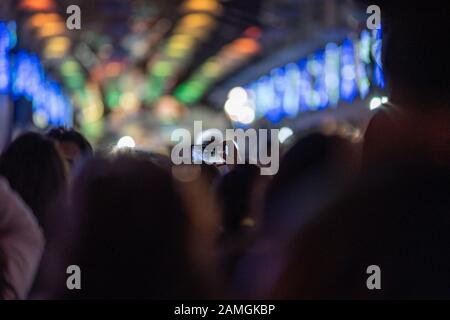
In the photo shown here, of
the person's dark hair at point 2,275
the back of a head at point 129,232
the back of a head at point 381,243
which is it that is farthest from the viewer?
the person's dark hair at point 2,275

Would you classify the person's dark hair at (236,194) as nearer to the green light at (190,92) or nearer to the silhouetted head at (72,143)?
the green light at (190,92)

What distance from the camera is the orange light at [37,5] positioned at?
195cm

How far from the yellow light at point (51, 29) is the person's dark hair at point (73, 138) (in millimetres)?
254

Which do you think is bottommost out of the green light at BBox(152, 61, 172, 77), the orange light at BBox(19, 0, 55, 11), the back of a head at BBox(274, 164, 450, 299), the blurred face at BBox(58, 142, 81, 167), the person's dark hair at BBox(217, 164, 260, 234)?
the back of a head at BBox(274, 164, 450, 299)

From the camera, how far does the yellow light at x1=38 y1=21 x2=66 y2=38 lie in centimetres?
194

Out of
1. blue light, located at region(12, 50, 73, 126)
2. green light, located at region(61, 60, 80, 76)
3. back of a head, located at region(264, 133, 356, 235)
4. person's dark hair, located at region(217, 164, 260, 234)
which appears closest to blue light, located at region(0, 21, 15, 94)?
blue light, located at region(12, 50, 73, 126)

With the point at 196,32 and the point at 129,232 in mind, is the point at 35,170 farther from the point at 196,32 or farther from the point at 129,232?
the point at 196,32

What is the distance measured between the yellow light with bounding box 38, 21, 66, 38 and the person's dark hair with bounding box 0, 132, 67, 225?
0.86 feet

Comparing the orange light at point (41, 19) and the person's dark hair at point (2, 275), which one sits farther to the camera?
the orange light at point (41, 19)

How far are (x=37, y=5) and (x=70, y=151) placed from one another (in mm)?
406

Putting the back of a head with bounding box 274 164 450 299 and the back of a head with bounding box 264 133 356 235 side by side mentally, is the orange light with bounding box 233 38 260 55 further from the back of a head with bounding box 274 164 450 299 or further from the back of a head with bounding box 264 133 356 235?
the back of a head with bounding box 274 164 450 299

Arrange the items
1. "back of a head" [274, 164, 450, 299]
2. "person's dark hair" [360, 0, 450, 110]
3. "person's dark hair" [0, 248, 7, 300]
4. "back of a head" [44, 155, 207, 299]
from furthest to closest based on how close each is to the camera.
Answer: "person's dark hair" [360, 0, 450, 110] → "person's dark hair" [0, 248, 7, 300] → "back of a head" [44, 155, 207, 299] → "back of a head" [274, 164, 450, 299]

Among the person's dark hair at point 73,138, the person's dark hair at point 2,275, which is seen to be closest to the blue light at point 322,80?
the person's dark hair at point 73,138

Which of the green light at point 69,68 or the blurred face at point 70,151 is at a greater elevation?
the green light at point 69,68
